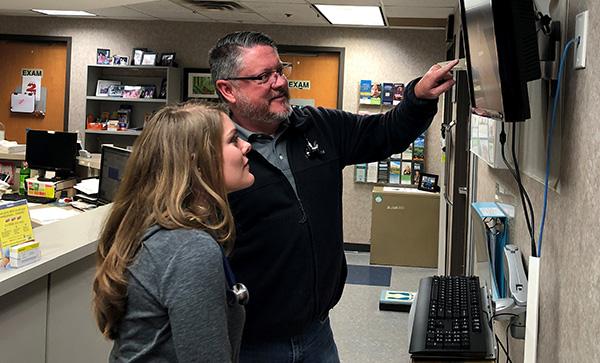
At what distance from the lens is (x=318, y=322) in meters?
1.87

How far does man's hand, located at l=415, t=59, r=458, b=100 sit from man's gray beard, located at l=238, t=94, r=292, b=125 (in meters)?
0.39

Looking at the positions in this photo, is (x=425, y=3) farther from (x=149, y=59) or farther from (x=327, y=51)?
(x=149, y=59)

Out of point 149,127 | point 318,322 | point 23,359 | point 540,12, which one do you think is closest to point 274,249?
point 318,322

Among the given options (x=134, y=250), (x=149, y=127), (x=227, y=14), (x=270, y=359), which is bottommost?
(x=270, y=359)

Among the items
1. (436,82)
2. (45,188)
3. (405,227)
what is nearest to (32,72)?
(45,188)

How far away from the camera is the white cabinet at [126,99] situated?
7012 mm

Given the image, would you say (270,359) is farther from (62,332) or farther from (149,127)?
(62,332)

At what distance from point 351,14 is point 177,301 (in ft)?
16.3

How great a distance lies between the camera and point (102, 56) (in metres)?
7.14

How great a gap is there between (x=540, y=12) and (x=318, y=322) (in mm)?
1019

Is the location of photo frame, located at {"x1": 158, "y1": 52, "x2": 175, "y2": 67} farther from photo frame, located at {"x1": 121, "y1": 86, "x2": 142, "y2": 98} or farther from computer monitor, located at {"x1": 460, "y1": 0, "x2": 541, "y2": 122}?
computer monitor, located at {"x1": 460, "y1": 0, "x2": 541, "y2": 122}

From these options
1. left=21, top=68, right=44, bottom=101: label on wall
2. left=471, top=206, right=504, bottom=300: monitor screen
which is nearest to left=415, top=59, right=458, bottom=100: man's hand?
left=471, top=206, right=504, bottom=300: monitor screen

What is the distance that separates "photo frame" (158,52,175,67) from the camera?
273 inches

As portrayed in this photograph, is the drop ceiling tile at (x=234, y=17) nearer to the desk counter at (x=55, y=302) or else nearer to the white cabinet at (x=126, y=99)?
the white cabinet at (x=126, y=99)
